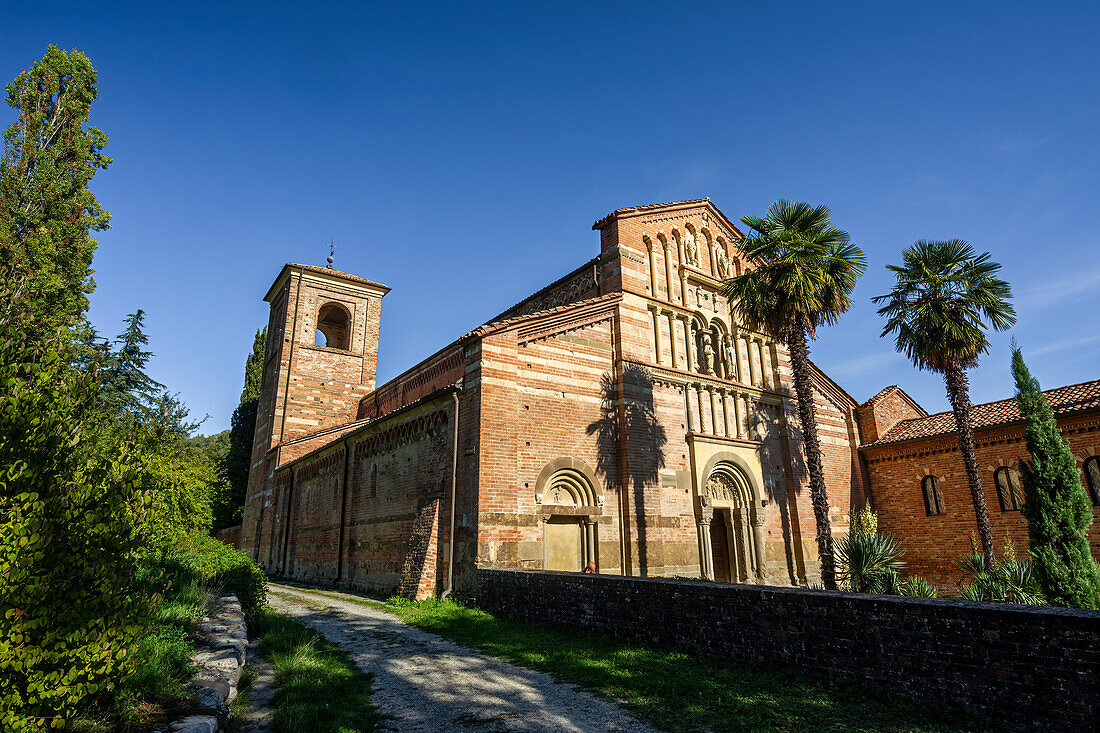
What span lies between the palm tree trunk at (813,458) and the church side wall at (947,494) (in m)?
8.04

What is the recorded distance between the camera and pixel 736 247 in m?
22.3

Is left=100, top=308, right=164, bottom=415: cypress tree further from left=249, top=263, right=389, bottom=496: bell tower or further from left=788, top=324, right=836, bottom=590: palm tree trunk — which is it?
left=788, top=324, right=836, bottom=590: palm tree trunk

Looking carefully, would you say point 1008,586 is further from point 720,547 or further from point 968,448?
point 720,547

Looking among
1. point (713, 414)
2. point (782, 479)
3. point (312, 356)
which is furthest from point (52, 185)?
point (782, 479)

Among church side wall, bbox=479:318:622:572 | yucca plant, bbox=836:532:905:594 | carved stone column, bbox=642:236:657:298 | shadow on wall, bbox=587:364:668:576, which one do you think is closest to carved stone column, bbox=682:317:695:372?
carved stone column, bbox=642:236:657:298

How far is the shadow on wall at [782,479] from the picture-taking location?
19.8 meters

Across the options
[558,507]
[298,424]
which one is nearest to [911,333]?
[558,507]

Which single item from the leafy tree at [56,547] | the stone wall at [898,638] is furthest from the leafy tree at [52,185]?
the stone wall at [898,638]

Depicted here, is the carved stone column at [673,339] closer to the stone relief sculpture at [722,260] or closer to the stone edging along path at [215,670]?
the stone relief sculpture at [722,260]

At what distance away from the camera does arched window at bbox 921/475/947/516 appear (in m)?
21.1

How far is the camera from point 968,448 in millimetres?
17781

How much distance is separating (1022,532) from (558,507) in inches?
630

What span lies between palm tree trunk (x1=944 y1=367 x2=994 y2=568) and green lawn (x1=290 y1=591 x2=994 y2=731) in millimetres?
13864

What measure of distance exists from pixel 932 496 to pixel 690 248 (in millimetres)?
13237
